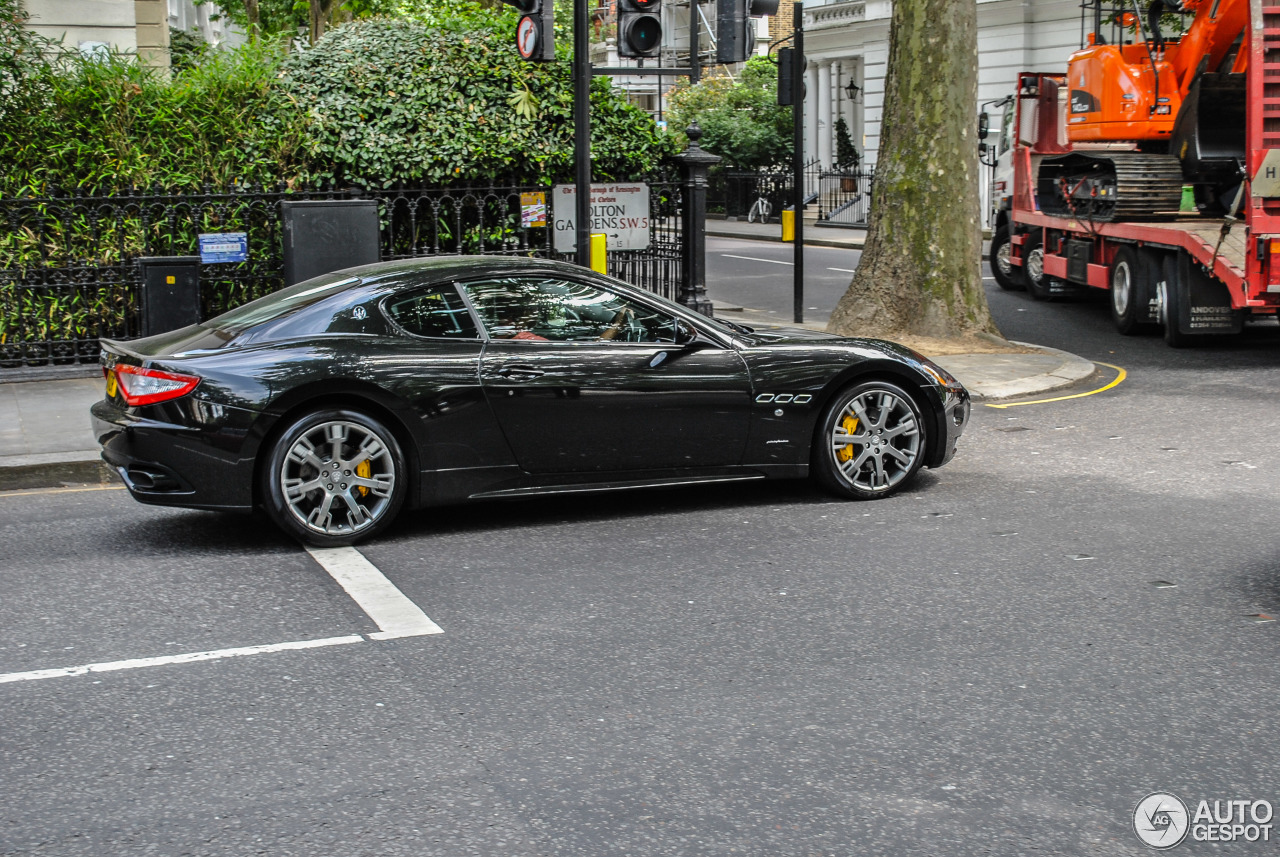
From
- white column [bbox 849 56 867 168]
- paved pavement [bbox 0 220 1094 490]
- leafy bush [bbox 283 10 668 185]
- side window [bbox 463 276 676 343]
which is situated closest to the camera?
side window [bbox 463 276 676 343]

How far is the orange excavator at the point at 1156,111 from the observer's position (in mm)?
14555

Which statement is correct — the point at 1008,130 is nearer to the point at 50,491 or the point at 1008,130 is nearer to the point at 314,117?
the point at 314,117

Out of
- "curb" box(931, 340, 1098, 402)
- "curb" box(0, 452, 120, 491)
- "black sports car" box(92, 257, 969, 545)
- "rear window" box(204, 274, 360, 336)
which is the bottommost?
"curb" box(0, 452, 120, 491)

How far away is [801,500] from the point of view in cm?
753

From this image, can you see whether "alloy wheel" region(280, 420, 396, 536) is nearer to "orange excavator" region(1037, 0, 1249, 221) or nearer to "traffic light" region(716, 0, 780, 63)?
"traffic light" region(716, 0, 780, 63)

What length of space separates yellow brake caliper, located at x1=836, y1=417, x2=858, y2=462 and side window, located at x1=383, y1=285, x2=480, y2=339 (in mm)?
2013

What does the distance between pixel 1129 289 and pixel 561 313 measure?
9354 millimetres

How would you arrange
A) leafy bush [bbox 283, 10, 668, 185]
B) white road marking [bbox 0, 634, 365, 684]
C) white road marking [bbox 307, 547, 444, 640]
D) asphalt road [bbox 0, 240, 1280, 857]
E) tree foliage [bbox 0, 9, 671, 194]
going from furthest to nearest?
leafy bush [bbox 283, 10, 668, 185] < tree foliage [bbox 0, 9, 671, 194] < white road marking [bbox 307, 547, 444, 640] < white road marking [bbox 0, 634, 365, 684] < asphalt road [bbox 0, 240, 1280, 857]

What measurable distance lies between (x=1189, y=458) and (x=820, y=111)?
129ft

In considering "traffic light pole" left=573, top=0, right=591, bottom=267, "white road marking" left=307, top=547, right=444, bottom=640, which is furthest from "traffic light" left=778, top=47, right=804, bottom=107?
"white road marking" left=307, top=547, right=444, bottom=640

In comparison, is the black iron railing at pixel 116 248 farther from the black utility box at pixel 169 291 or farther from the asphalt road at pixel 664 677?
the asphalt road at pixel 664 677

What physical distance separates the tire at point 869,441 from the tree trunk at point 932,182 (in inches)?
232

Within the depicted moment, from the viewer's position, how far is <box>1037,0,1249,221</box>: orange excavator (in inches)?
573

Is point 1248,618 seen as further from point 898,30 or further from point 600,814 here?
point 898,30
